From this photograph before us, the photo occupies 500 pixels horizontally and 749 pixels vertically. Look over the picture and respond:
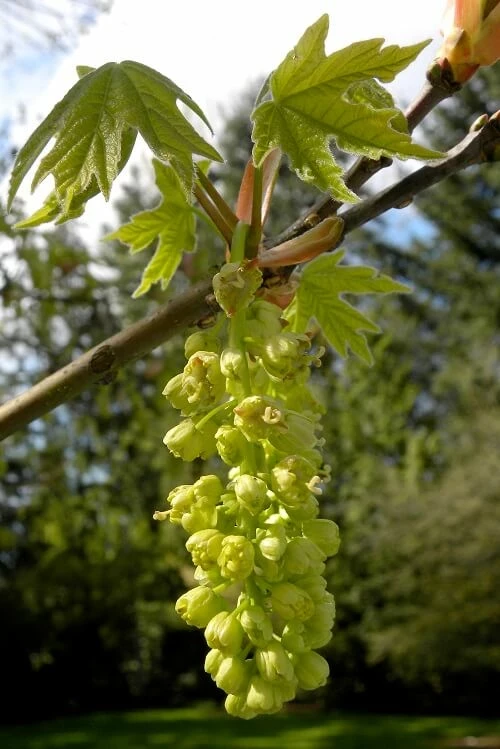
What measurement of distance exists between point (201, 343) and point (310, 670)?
234 millimetres

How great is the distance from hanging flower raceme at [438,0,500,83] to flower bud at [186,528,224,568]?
45 cm

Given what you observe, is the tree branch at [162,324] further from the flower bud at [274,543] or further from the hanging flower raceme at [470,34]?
the flower bud at [274,543]

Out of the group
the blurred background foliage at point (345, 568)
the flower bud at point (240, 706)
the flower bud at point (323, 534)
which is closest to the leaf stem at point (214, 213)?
the flower bud at point (323, 534)

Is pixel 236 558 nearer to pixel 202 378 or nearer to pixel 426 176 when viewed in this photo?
pixel 202 378

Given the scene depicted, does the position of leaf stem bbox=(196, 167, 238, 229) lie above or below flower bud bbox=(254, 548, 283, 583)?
above

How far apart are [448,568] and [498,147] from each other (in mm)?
10546

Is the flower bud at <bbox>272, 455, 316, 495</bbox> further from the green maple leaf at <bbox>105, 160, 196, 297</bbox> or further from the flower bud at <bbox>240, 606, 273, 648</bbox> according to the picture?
the green maple leaf at <bbox>105, 160, 196, 297</bbox>

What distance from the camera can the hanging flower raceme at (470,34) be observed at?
0.73 metres

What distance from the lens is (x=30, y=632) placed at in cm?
1132

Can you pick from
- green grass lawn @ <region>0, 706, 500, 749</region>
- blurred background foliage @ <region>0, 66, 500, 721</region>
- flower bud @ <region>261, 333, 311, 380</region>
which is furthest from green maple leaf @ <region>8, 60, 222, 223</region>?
green grass lawn @ <region>0, 706, 500, 749</region>

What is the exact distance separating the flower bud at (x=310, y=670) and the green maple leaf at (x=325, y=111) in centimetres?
32

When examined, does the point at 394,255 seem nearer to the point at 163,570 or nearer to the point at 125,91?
the point at 163,570

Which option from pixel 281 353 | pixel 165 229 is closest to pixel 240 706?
pixel 281 353

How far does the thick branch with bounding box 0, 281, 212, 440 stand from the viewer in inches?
27.6
